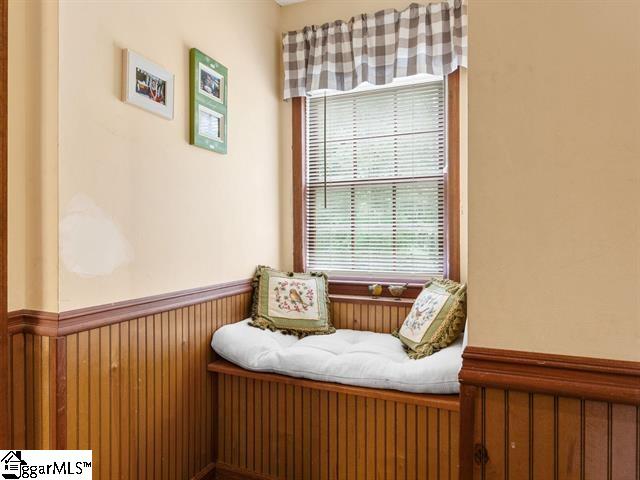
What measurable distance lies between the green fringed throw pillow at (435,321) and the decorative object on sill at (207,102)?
1387 mm

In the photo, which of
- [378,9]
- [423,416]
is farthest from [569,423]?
[378,9]

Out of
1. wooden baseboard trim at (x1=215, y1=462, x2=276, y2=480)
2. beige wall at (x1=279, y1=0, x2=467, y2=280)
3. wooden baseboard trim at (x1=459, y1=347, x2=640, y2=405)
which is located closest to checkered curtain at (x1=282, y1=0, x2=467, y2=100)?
beige wall at (x1=279, y1=0, x2=467, y2=280)

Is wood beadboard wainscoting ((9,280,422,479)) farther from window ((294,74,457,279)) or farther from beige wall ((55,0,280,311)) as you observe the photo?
window ((294,74,457,279))

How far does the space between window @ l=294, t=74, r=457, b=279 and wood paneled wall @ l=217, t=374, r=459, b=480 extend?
0.97 meters

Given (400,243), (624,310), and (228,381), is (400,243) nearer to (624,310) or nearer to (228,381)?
(228,381)

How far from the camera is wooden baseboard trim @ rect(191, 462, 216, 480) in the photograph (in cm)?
210

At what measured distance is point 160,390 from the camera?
1.86 metres

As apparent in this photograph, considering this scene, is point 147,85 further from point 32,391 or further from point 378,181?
point 378,181

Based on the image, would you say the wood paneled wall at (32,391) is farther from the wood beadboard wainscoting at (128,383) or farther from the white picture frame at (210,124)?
the white picture frame at (210,124)

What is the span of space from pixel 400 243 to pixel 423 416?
1.16 m

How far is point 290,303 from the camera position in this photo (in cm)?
251

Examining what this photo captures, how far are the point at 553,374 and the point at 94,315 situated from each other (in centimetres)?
151

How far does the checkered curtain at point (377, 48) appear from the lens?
239cm

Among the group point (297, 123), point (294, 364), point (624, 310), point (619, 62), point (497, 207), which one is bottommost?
point (294, 364)
